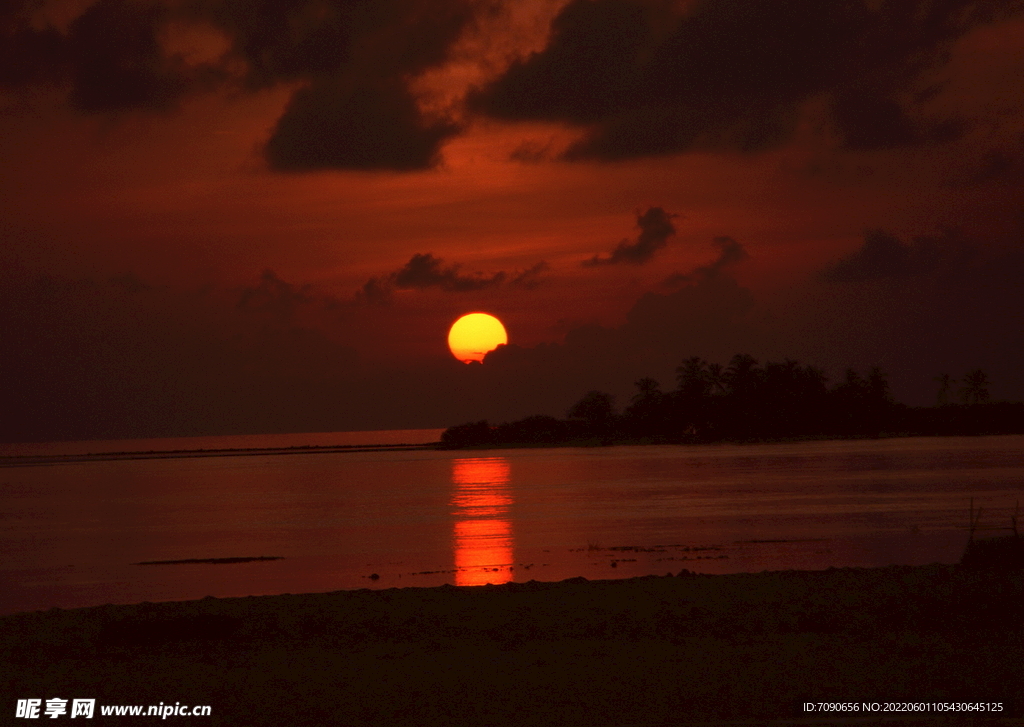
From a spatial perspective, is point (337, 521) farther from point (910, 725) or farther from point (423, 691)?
point (910, 725)

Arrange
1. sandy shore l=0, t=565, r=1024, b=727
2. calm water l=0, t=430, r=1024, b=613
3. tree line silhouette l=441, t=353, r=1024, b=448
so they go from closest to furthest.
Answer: sandy shore l=0, t=565, r=1024, b=727, calm water l=0, t=430, r=1024, b=613, tree line silhouette l=441, t=353, r=1024, b=448

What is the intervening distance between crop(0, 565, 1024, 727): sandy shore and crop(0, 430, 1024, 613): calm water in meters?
6.90

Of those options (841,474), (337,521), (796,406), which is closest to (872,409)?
(796,406)

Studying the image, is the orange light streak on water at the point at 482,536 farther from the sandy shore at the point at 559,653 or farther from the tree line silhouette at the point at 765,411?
the tree line silhouette at the point at 765,411

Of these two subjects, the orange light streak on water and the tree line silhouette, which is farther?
the tree line silhouette

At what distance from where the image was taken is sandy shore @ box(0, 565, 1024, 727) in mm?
9484

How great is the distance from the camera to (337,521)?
41.7m

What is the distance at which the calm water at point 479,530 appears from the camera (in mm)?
24031

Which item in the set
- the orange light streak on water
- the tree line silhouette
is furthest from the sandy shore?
the tree line silhouette

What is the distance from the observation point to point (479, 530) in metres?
35.6

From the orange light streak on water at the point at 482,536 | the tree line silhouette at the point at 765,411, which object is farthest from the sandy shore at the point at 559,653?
the tree line silhouette at the point at 765,411

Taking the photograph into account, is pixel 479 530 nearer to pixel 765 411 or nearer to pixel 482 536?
pixel 482 536

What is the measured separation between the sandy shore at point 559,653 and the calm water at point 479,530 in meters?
6.90

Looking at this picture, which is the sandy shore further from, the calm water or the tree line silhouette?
the tree line silhouette
